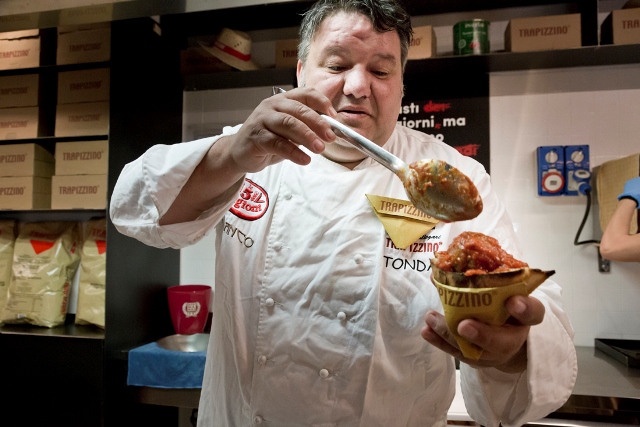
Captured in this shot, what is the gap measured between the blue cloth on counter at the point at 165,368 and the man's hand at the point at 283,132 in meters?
1.70

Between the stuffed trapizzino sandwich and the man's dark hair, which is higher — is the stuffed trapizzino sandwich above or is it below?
below

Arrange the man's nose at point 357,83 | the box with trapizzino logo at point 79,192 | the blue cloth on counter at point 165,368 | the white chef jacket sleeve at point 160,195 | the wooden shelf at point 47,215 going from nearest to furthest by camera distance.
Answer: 1. the white chef jacket sleeve at point 160,195
2. the man's nose at point 357,83
3. the blue cloth on counter at point 165,368
4. the box with trapizzino logo at point 79,192
5. the wooden shelf at point 47,215

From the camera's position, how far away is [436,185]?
2.91 feet

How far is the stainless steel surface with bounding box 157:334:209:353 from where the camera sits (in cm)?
272

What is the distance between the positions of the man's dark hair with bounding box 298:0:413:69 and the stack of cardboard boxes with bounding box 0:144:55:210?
2207mm

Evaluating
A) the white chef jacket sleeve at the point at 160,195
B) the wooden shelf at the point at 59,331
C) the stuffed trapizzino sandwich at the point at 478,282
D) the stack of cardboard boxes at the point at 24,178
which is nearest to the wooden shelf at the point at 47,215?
the stack of cardboard boxes at the point at 24,178

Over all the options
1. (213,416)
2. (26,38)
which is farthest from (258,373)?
(26,38)

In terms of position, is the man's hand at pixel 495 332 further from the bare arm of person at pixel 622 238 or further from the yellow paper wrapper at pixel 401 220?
the bare arm of person at pixel 622 238

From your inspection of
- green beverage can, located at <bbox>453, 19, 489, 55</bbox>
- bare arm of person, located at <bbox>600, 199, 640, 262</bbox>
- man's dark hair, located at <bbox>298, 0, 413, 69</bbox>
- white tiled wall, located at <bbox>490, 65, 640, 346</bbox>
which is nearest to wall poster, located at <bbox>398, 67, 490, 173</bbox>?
white tiled wall, located at <bbox>490, 65, 640, 346</bbox>

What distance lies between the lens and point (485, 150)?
280 centimetres

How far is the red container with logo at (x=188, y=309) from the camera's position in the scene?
2811 millimetres

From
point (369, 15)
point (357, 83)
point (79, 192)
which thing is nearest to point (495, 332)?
point (357, 83)

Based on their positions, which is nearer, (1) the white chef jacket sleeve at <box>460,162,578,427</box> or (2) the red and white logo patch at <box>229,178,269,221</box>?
(1) the white chef jacket sleeve at <box>460,162,578,427</box>

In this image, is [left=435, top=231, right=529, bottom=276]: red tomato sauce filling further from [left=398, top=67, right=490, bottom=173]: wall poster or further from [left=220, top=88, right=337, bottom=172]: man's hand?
[left=398, top=67, right=490, bottom=173]: wall poster
